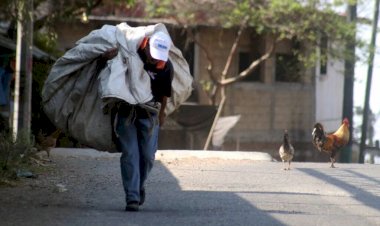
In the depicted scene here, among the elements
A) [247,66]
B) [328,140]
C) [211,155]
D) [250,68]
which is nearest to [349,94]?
[250,68]

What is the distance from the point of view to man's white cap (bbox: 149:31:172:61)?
24.1 ft

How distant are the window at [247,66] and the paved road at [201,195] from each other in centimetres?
1476

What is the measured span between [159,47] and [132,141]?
916mm

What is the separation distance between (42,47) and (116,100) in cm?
1262

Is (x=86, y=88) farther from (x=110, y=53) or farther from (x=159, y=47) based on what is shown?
(x=159, y=47)

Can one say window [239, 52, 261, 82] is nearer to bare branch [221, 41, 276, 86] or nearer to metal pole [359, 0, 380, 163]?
bare branch [221, 41, 276, 86]

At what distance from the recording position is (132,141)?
7.48 meters

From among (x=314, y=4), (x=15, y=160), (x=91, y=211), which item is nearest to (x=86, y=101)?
(x=91, y=211)

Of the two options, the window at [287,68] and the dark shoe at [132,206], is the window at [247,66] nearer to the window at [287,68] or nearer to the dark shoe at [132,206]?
the window at [287,68]

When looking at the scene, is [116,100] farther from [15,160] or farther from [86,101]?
[15,160]

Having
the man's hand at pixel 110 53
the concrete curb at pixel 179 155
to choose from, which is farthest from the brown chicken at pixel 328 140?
the man's hand at pixel 110 53

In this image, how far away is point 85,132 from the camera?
25.0 ft

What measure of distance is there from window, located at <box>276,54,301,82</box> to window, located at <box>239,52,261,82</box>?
70 cm

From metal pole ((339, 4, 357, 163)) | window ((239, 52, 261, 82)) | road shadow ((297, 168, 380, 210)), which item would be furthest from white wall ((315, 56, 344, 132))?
road shadow ((297, 168, 380, 210))
